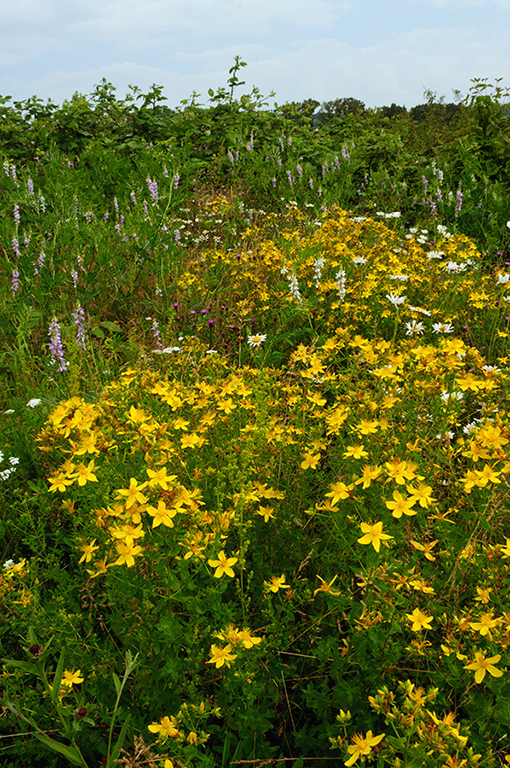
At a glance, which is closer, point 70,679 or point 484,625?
point 484,625

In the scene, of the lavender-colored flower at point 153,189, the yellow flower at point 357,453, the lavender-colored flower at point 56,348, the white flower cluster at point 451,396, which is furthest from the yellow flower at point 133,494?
the lavender-colored flower at point 153,189

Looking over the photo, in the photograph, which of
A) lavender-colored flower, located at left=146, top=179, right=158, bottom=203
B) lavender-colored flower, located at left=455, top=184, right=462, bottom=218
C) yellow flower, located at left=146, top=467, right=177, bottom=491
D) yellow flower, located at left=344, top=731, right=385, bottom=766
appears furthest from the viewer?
lavender-colored flower, located at left=455, top=184, right=462, bottom=218

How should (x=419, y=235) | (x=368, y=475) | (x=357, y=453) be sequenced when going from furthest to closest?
(x=419, y=235)
(x=357, y=453)
(x=368, y=475)

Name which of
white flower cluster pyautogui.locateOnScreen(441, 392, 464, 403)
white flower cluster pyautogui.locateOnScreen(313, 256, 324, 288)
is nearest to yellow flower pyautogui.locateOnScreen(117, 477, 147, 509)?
white flower cluster pyautogui.locateOnScreen(441, 392, 464, 403)

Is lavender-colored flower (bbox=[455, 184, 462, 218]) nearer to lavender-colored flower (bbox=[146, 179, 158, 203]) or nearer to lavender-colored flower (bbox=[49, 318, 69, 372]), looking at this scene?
lavender-colored flower (bbox=[146, 179, 158, 203])

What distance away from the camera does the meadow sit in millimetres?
1311

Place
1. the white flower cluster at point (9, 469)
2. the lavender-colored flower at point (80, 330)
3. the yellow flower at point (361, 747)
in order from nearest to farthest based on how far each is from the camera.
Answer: the yellow flower at point (361, 747), the white flower cluster at point (9, 469), the lavender-colored flower at point (80, 330)

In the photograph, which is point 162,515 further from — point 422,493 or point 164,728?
point 422,493

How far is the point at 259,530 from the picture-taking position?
1.84m

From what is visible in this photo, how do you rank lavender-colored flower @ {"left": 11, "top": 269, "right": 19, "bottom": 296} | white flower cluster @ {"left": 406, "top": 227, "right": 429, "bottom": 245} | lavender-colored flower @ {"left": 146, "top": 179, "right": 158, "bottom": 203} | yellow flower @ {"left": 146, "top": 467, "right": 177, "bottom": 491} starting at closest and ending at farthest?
yellow flower @ {"left": 146, "top": 467, "right": 177, "bottom": 491} → lavender-colored flower @ {"left": 11, "top": 269, "right": 19, "bottom": 296} → white flower cluster @ {"left": 406, "top": 227, "right": 429, "bottom": 245} → lavender-colored flower @ {"left": 146, "top": 179, "right": 158, "bottom": 203}

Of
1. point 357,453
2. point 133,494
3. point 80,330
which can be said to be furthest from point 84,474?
point 80,330

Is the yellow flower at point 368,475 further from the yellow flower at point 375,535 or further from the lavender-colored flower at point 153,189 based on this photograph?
the lavender-colored flower at point 153,189

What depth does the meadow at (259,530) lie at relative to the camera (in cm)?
131

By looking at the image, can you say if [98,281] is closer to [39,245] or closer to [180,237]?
[39,245]
